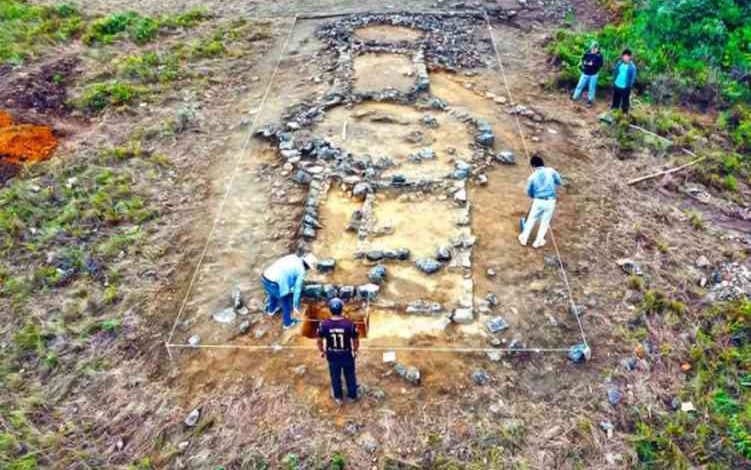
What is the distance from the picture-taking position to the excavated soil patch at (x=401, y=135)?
10109 millimetres

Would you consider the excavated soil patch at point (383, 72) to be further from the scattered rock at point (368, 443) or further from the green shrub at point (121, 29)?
the scattered rock at point (368, 443)

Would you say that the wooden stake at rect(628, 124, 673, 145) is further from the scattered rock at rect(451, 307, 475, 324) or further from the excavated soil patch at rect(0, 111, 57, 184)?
the excavated soil patch at rect(0, 111, 57, 184)

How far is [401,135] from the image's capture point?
10867 mm

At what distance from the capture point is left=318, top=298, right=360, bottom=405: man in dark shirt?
5.62 meters

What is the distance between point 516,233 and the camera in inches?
340

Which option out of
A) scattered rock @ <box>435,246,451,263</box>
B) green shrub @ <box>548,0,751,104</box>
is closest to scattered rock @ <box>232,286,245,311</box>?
scattered rock @ <box>435,246,451,263</box>

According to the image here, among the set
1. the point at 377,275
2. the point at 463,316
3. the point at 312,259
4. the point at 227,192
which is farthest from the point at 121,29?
the point at 463,316

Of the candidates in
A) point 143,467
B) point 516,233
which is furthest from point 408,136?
point 143,467

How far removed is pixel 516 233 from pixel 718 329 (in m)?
2.92

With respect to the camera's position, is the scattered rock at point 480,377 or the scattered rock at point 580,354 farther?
the scattered rock at point 580,354

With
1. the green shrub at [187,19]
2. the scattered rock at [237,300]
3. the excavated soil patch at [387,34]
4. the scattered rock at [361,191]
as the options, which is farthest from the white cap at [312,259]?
the green shrub at [187,19]

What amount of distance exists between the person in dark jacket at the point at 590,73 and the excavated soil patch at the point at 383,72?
139 inches

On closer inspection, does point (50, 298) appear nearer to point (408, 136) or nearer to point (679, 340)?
point (408, 136)

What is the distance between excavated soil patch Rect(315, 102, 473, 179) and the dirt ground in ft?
0.24
